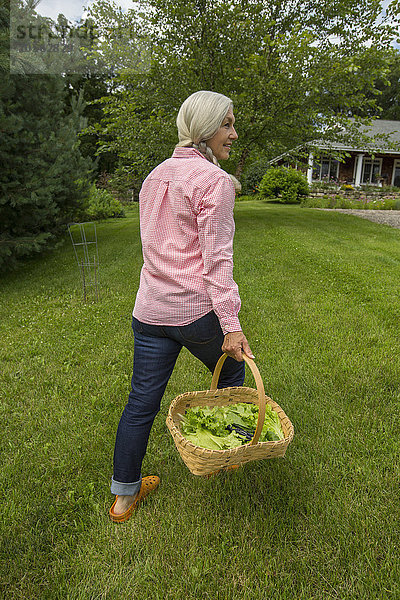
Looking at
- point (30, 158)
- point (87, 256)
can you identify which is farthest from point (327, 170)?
point (87, 256)

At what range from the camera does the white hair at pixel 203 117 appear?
65.5 inches

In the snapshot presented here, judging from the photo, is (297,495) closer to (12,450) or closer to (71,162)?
(12,450)

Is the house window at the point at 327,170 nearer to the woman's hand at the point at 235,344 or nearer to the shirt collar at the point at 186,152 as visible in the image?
the shirt collar at the point at 186,152

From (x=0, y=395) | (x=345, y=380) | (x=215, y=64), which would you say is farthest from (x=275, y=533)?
(x=215, y=64)

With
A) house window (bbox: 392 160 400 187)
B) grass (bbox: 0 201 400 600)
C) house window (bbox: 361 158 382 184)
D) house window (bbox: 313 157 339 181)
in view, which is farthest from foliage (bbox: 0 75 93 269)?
house window (bbox: 392 160 400 187)

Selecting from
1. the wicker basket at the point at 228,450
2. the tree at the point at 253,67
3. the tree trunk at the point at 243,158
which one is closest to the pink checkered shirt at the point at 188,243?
the wicker basket at the point at 228,450

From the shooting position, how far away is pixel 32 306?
573cm

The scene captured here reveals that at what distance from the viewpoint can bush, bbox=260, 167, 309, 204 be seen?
19172 millimetres

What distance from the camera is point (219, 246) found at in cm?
159

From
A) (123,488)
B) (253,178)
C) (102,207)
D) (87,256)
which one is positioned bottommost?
(123,488)

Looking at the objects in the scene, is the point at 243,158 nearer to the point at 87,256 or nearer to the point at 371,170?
the point at 87,256

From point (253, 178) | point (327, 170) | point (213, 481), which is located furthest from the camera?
point (327, 170)

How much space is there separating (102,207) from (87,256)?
1176 cm

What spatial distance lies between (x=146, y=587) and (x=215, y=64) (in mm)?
11691
